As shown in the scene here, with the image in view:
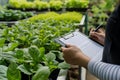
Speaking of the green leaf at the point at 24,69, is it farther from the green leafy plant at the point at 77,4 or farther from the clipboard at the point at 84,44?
the green leafy plant at the point at 77,4

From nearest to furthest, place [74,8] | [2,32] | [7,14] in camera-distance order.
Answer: [2,32] < [7,14] < [74,8]

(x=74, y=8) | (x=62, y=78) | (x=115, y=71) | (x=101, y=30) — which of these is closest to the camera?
(x=115, y=71)

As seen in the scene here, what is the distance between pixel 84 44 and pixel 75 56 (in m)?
0.15

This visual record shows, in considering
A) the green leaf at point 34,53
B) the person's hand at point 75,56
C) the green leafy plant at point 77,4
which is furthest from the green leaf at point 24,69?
the green leafy plant at point 77,4

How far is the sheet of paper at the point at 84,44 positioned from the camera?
3.99 feet

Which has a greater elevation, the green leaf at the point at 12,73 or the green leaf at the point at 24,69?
the green leaf at the point at 12,73

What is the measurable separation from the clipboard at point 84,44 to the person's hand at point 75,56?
49 mm

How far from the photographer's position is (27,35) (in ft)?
5.16

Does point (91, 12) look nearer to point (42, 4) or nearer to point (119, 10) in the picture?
point (42, 4)

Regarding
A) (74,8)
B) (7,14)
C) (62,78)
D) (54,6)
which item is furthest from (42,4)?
(62,78)

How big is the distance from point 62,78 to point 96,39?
38 cm

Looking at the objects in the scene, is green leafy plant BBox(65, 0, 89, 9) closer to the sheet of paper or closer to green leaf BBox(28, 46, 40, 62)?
the sheet of paper

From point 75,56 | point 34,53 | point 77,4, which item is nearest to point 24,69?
point 34,53

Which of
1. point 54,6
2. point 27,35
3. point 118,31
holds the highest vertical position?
point 118,31
